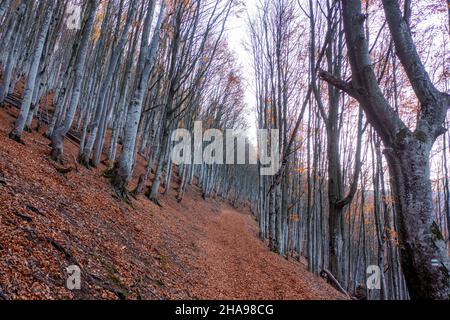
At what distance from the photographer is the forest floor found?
288cm

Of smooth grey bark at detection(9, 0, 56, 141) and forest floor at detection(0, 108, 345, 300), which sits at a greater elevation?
smooth grey bark at detection(9, 0, 56, 141)

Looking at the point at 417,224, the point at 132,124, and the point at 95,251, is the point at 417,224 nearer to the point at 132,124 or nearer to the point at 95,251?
the point at 95,251

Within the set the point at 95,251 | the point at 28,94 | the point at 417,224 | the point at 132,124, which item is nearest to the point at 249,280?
the point at 95,251

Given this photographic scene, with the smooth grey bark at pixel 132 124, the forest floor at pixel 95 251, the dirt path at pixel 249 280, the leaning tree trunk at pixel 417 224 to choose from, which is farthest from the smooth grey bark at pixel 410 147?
the smooth grey bark at pixel 132 124

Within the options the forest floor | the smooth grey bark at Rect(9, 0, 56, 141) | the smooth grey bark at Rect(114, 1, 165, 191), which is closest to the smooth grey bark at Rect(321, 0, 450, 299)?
the forest floor

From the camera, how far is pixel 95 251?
4.05 metres

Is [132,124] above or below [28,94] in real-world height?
below

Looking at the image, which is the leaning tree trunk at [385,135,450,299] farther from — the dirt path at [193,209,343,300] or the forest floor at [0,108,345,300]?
the dirt path at [193,209,343,300]

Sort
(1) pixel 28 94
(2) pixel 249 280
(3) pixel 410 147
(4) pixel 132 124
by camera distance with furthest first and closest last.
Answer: (4) pixel 132 124, (1) pixel 28 94, (2) pixel 249 280, (3) pixel 410 147

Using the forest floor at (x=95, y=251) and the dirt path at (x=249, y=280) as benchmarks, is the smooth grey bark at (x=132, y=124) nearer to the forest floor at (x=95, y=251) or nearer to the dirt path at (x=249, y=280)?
the forest floor at (x=95, y=251)

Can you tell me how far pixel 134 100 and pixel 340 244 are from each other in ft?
24.5

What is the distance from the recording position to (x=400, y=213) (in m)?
2.51
